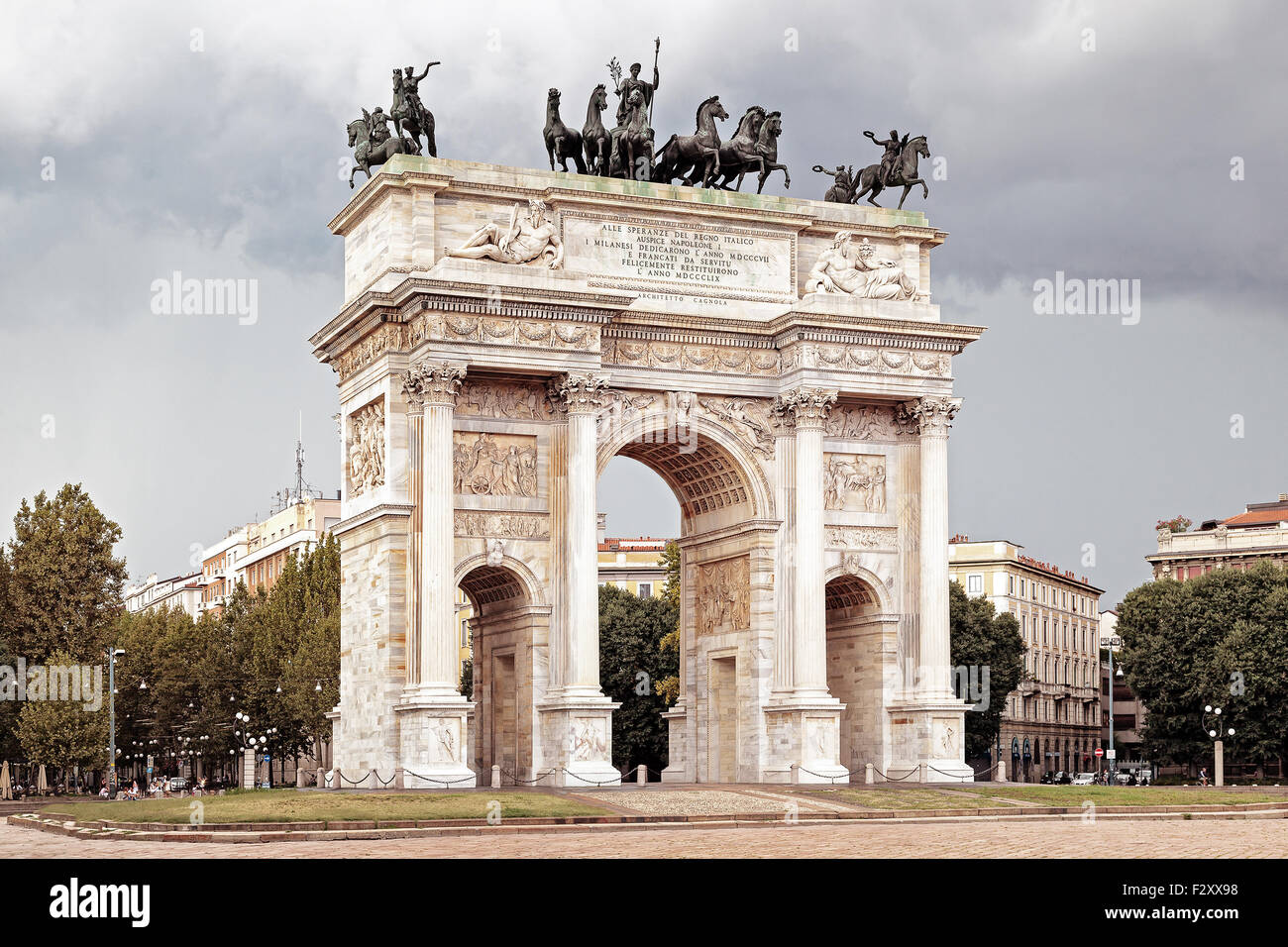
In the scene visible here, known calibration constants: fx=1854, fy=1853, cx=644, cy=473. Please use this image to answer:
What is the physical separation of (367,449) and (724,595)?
452 inches

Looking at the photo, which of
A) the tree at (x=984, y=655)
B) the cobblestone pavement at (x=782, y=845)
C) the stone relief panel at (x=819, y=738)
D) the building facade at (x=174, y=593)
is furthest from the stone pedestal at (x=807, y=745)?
the building facade at (x=174, y=593)

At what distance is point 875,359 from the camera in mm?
52875

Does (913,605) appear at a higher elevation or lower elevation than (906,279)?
lower

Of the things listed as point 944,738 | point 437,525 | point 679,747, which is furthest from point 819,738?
point 437,525

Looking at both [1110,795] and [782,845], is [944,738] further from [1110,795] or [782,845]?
[782,845]

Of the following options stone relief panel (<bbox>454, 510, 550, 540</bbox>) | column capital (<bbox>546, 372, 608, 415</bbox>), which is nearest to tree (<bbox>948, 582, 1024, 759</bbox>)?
stone relief panel (<bbox>454, 510, 550, 540</bbox>)

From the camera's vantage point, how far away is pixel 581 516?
49.1 meters

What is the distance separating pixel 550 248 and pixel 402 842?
72.3 feet

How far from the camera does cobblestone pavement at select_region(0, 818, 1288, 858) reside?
91.0 ft

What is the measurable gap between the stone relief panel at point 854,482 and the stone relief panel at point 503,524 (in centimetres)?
868

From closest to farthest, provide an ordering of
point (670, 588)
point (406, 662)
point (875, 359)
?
point (406, 662)
point (875, 359)
point (670, 588)

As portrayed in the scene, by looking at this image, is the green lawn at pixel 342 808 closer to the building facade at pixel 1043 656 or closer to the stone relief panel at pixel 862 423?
the stone relief panel at pixel 862 423

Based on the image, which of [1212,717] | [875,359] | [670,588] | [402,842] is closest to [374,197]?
[875,359]
